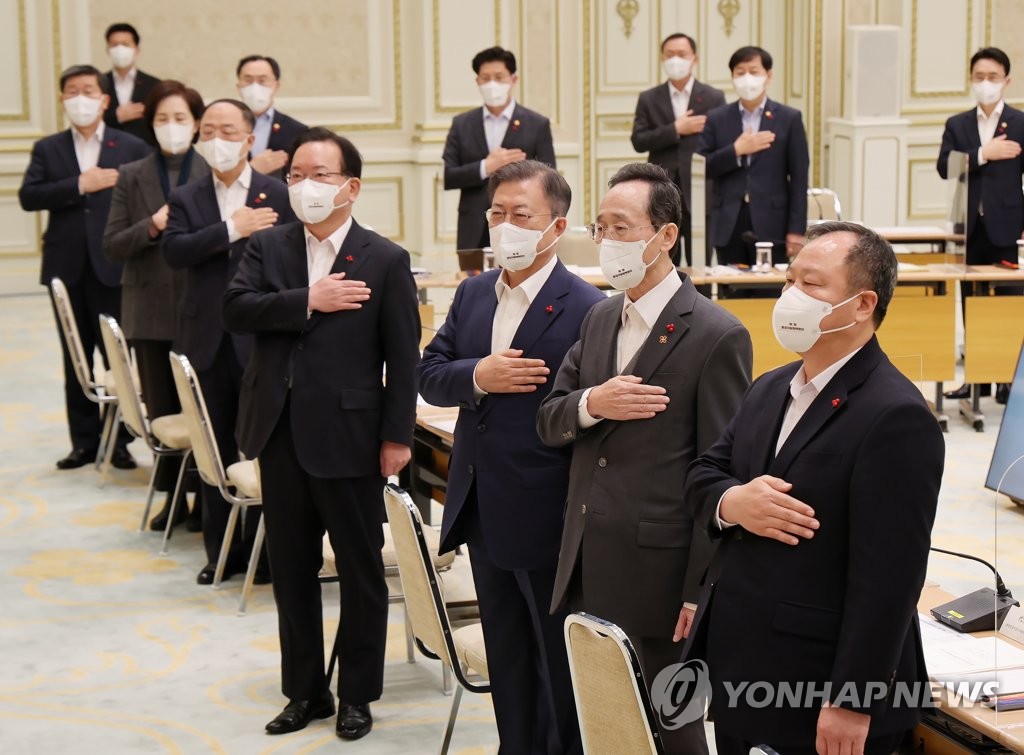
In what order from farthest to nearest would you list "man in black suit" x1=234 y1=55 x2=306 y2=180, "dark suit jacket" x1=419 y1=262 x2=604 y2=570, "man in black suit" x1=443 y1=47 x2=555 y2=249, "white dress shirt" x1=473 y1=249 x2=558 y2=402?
"man in black suit" x1=443 y1=47 x2=555 y2=249 → "man in black suit" x1=234 y1=55 x2=306 y2=180 → "white dress shirt" x1=473 y1=249 x2=558 y2=402 → "dark suit jacket" x1=419 y1=262 x2=604 y2=570

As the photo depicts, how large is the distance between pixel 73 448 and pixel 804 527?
18.7 ft

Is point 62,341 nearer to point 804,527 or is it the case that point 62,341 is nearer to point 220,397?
point 220,397

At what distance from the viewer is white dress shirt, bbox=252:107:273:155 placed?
8336mm

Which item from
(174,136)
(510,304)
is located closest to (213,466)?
(174,136)

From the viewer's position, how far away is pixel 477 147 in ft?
28.3

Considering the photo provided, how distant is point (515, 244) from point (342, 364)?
2.72 ft

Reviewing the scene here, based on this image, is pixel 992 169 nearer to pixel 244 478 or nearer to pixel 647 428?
pixel 244 478

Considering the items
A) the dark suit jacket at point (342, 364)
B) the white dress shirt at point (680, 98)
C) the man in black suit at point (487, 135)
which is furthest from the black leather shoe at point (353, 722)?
the white dress shirt at point (680, 98)

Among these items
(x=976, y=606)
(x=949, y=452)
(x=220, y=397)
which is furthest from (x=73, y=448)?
(x=976, y=606)

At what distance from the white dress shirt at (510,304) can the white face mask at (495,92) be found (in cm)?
485

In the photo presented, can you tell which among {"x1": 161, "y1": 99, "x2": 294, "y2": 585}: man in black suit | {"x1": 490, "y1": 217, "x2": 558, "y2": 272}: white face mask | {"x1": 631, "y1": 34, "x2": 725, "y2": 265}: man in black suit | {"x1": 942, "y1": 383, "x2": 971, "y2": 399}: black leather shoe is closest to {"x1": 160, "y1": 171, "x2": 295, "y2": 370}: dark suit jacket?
{"x1": 161, "y1": 99, "x2": 294, "y2": 585}: man in black suit

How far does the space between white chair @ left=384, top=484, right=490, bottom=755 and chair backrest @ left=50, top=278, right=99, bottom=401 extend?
354cm

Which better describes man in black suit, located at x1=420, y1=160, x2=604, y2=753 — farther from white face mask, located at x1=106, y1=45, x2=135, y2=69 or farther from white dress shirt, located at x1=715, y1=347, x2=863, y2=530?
white face mask, located at x1=106, y1=45, x2=135, y2=69

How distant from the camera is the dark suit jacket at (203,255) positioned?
18.7 feet
